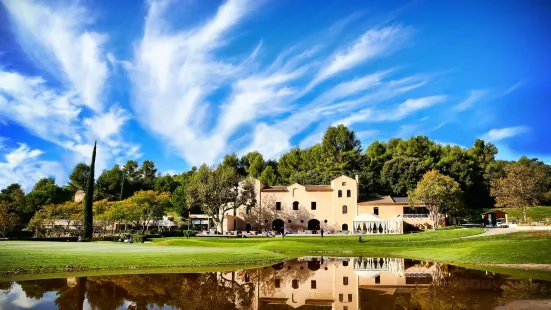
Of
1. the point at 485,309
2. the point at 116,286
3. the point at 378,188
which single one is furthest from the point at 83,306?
the point at 378,188

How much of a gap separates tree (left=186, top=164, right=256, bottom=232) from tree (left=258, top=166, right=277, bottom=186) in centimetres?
2359

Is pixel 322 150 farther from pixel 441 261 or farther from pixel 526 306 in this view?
pixel 526 306

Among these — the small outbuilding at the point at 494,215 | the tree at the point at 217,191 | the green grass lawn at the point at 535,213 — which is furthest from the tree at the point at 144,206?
the green grass lawn at the point at 535,213

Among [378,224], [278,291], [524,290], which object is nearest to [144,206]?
[378,224]

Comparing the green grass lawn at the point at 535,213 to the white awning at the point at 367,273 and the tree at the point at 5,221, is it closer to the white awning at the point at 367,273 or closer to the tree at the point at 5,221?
the white awning at the point at 367,273

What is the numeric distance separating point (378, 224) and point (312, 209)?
→ 39.1ft

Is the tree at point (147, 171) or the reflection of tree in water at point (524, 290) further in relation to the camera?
the tree at point (147, 171)

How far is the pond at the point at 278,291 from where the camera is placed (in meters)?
12.6

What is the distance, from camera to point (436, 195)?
50.4m

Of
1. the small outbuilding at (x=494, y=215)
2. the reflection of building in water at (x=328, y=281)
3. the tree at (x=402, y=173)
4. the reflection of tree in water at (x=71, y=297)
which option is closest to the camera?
the reflection of tree in water at (x=71, y=297)

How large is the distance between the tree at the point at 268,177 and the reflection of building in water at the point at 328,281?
57409 mm

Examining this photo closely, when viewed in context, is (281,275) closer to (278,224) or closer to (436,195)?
(436,195)

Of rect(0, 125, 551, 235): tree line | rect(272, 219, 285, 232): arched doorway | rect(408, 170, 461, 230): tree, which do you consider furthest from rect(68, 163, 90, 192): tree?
rect(408, 170, 461, 230): tree

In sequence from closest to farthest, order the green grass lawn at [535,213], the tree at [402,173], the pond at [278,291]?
the pond at [278,291] < the green grass lawn at [535,213] < the tree at [402,173]
